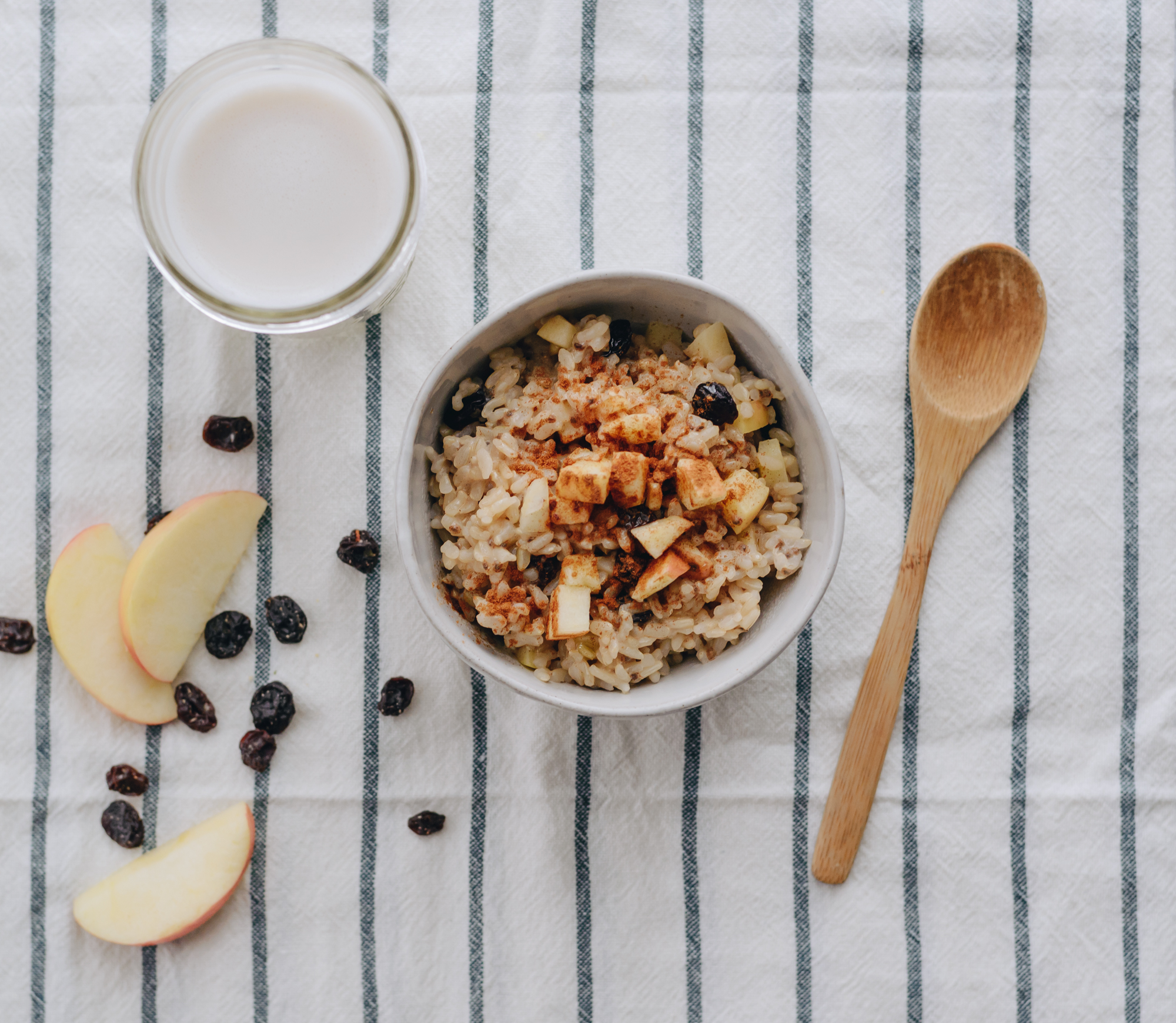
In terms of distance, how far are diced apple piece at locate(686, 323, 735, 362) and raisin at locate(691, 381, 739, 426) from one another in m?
0.06

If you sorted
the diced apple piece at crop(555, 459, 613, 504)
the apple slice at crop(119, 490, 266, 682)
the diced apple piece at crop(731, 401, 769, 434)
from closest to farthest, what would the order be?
the diced apple piece at crop(555, 459, 613, 504), the diced apple piece at crop(731, 401, 769, 434), the apple slice at crop(119, 490, 266, 682)

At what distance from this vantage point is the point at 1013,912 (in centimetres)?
157

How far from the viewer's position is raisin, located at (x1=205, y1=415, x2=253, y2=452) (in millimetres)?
1503

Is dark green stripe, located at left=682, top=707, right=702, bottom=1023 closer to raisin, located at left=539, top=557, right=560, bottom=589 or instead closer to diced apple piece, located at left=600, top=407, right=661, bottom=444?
raisin, located at left=539, top=557, right=560, bottom=589

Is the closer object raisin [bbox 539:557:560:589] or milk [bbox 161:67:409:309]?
raisin [bbox 539:557:560:589]

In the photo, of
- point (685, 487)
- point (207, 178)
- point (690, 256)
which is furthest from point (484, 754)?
point (207, 178)

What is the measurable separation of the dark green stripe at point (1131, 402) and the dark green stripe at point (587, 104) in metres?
0.85

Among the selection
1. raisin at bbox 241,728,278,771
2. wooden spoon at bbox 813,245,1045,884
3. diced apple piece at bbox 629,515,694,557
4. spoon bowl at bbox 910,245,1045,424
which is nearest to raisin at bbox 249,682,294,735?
raisin at bbox 241,728,278,771

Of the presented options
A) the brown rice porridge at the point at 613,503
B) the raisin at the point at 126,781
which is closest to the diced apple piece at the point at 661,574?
the brown rice porridge at the point at 613,503

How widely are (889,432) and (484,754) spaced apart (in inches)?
32.4

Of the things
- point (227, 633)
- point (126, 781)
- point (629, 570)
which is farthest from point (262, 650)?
point (629, 570)

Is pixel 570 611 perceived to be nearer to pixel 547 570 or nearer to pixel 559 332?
pixel 547 570

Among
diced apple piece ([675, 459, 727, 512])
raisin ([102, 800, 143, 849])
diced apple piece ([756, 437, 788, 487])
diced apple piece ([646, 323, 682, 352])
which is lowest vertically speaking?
raisin ([102, 800, 143, 849])

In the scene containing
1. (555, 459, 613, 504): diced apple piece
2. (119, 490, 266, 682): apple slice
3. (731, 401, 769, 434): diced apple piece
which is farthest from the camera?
(119, 490, 266, 682): apple slice
